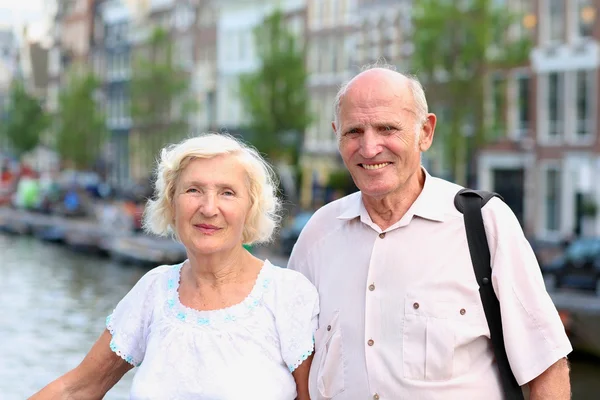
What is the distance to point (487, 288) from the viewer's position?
2.85 m

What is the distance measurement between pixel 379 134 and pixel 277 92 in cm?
2824

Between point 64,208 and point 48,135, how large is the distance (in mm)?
23940

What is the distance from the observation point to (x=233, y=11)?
43500mm

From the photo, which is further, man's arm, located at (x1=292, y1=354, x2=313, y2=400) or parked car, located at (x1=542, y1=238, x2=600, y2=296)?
parked car, located at (x1=542, y1=238, x2=600, y2=296)

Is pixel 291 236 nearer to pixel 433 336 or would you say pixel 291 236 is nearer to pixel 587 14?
pixel 587 14

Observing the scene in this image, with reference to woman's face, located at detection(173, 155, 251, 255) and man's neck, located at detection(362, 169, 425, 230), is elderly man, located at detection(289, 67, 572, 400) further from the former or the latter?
woman's face, located at detection(173, 155, 251, 255)

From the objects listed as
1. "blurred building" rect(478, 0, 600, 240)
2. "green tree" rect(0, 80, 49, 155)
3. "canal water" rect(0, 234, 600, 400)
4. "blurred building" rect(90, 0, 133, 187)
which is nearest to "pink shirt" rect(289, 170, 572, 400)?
"canal water" rect(0, 234, 600, 400)

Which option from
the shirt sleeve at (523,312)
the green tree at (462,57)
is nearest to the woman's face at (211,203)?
the shirt sleeve at (523,312)

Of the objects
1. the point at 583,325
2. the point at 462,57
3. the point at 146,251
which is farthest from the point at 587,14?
the point at 583,325

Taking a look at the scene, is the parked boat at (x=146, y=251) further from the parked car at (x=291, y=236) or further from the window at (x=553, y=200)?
the window at (x=553, y=200)

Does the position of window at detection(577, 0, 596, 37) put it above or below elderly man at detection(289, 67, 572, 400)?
above

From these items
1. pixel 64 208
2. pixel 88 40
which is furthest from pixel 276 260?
pixel 88 40

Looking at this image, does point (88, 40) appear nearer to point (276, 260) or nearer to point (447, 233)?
point (276, 260)

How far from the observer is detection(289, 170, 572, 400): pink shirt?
2818 mm
